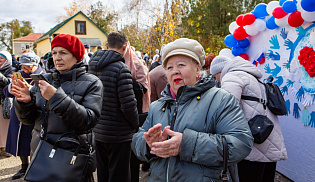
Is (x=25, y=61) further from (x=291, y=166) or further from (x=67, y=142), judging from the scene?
(x=291, y=166)

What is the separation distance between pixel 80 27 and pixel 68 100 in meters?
38.4

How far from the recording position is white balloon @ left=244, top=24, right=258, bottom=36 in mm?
4668

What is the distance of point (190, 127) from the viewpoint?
5.31 ft

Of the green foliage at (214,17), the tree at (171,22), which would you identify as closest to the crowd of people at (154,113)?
the green foliage at (214,17)

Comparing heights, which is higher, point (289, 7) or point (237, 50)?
point (289, 7)

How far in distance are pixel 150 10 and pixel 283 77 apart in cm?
1569

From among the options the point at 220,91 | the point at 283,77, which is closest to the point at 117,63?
the point at 220,91

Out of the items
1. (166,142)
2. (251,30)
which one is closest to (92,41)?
(251,30)

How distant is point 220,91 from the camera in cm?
171

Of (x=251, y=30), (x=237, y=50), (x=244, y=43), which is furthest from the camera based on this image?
(x=237, y=50)

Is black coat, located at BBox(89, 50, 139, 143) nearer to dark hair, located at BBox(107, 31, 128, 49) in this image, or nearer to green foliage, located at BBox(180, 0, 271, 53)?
dark hair, located at BBox(107, 31, 128, 49)

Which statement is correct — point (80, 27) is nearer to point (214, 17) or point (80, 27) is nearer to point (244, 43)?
point (214, 17)

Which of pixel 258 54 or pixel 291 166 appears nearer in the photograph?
pixel 291 166

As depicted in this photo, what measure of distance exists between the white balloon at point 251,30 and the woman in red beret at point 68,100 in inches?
134
